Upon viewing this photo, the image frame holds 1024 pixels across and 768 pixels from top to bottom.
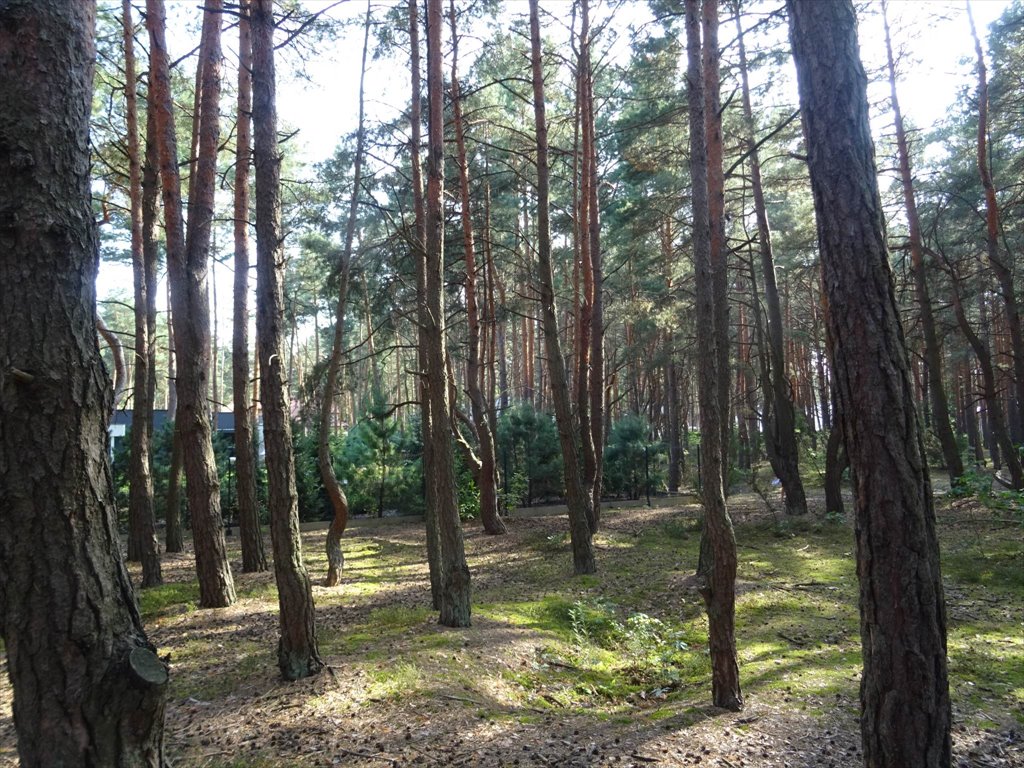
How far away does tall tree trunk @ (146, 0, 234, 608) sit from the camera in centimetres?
755

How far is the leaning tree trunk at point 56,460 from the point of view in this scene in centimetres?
247

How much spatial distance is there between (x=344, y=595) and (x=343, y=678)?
11.8ft

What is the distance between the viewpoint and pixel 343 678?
5.10 metres

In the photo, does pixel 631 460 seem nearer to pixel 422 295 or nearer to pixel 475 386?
pixel 475 386

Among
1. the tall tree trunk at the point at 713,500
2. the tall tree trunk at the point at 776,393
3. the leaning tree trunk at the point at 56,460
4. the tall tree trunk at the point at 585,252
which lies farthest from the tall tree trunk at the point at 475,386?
the leaning tree trunk at the point at 56,460

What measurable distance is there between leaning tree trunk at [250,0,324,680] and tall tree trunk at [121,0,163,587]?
438 centimetres

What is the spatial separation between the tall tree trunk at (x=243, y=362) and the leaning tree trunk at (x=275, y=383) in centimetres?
413

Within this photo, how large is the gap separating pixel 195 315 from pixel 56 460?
5.52 meters

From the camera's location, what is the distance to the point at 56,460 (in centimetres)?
256

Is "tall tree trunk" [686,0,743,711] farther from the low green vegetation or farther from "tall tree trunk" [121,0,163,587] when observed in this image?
"tall tree trunk" [121,0,163,587]

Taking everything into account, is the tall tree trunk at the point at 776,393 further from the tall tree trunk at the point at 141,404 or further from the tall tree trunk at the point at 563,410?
the tall tree trunk at the point at 141,404

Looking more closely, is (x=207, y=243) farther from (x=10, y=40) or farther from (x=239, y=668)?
(x=10, y=40)

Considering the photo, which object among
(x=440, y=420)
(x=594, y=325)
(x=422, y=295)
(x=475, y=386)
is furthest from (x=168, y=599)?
(x=594, y=325)

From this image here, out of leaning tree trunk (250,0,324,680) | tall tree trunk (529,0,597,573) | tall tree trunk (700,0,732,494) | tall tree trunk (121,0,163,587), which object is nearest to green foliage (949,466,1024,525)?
tall tree trunk (700,0,732,494)
